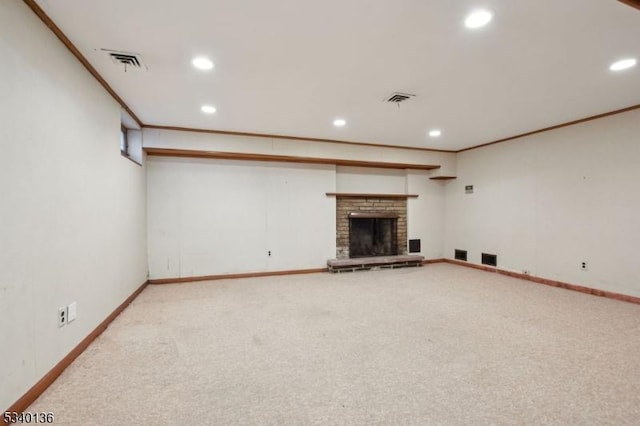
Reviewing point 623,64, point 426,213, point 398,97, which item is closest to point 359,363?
point 398,97

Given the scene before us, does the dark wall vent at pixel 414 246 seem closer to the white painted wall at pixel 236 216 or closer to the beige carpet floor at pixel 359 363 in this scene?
the white painted wall at pixel 236 216

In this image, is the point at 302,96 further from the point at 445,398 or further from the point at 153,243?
the point at 153,243

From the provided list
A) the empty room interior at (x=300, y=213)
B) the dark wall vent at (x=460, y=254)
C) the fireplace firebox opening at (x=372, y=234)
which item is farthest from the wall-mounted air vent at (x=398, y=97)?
the dark wall vent at (x=460, y=254)

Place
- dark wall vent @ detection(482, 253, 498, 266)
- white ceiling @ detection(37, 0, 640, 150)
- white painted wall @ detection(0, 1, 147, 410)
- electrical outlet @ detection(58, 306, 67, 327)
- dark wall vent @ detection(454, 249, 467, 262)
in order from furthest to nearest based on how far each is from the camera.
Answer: dark wall vent @ detection(454, 249, 467, 262)
dark wall vent @ detection(482, 253, 498, 266)
electrical outlet @ detection(58, 306, 67, 327)
white ceiling @ detection(37, 0, 640, 150)
white painted wall @ detection(0, 1, 147, 410)

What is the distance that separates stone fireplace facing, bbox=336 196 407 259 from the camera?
5633mm

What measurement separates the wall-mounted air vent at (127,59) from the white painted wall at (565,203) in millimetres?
5417

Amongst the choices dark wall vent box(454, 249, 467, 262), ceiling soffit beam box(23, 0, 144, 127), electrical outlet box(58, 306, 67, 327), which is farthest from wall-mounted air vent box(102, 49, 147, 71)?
dark wall vent box(454, 249, 467, 262)

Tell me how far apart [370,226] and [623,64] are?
13.4ft

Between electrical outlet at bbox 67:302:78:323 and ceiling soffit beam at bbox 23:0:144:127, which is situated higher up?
ceiling soffit beam at bbox 23:0:144:127

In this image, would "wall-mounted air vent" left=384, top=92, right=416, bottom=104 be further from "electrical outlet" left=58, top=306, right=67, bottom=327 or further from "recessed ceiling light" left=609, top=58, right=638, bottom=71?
"electrical outlet" left=58, top=306, right=67, bottom=327

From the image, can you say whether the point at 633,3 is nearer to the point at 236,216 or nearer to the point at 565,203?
the point at 565,203

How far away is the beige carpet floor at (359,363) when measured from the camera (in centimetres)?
162

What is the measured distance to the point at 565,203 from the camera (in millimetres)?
4234

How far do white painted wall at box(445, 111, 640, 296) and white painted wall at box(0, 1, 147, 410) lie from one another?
5807 mm
